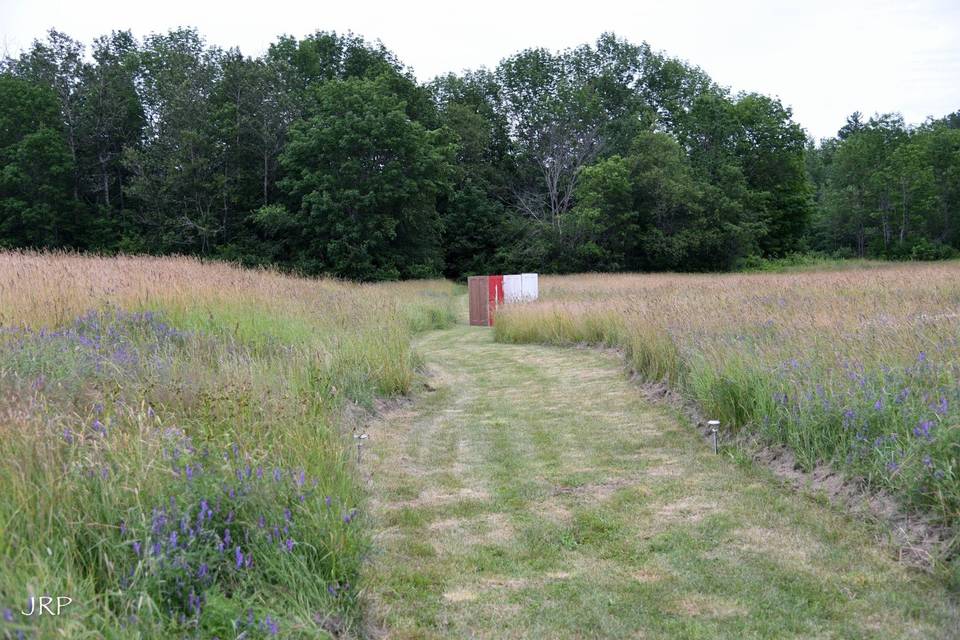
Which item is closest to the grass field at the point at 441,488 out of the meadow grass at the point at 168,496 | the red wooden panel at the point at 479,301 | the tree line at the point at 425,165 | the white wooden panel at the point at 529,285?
the meadow grass at the point at 168,496

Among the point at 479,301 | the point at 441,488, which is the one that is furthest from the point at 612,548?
the point at 479,301

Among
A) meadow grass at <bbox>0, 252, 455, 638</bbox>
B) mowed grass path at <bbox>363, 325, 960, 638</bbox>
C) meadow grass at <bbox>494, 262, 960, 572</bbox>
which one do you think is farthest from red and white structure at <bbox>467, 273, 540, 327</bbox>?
meadow grass at <bbox>0, 252, 455, 638</bbox>

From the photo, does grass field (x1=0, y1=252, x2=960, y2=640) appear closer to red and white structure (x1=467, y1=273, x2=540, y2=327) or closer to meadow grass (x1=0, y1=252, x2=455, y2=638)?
meadow grass (x1=0, y1=252, x2=455, y2=638)

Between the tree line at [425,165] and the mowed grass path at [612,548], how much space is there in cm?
3002

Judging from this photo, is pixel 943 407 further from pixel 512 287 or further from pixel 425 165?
pixel 425 165

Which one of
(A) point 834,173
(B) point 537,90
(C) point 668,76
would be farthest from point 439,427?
(A) point 834,173

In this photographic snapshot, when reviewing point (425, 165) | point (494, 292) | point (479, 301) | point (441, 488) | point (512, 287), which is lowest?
point (441, 488)

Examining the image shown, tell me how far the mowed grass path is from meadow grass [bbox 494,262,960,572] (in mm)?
408

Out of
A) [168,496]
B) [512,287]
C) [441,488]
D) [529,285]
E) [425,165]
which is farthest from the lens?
[425,165]

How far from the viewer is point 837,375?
571 centimetres

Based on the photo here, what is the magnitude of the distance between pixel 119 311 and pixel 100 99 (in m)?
38.7

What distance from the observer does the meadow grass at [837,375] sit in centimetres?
421

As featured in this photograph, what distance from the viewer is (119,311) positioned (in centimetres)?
798

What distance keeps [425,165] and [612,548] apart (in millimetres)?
34580
